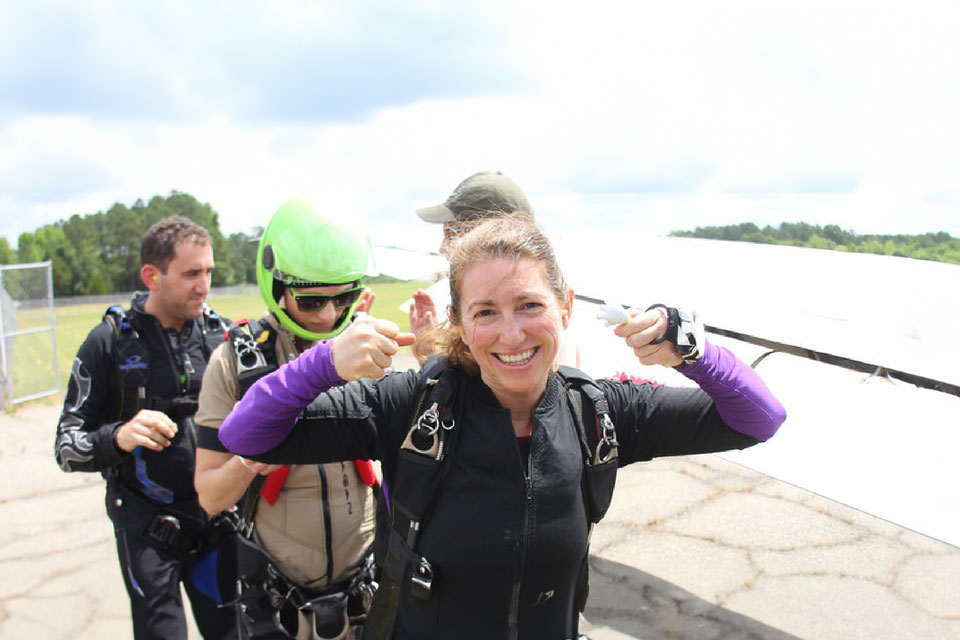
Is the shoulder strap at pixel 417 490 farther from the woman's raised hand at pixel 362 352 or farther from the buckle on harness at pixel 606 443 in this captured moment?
the buckle on harness at pixel 606 443

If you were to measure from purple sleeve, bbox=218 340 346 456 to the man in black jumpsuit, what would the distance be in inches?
61.7

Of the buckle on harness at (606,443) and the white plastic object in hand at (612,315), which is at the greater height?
the white plastic object in hand at (612,315)

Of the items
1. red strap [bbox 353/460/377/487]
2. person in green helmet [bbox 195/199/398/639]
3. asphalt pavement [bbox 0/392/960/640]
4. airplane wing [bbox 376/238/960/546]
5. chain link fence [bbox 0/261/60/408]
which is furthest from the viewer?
chain link fence [bbox 0/261/60/408]

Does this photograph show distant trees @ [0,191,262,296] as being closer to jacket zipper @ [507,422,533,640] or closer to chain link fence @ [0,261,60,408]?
chain link fence @ [0,261,60,408]

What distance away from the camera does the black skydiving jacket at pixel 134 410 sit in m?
3.11

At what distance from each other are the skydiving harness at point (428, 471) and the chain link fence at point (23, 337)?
10.6 metres

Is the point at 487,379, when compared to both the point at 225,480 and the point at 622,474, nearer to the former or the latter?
the point at 225,480

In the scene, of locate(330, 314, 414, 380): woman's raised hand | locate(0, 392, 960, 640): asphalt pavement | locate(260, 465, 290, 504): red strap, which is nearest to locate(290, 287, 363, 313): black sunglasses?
locate(260, 465, 290, 504): red strap

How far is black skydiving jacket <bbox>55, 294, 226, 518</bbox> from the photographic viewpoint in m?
3.11

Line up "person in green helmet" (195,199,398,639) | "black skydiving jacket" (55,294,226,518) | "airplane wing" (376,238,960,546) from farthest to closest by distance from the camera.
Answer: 1. "black skydiving jacket" (55,294,226,518)
2. "airplane wing" (376,238,960,546)
3. "person in green helmet" (195,199,398,639)

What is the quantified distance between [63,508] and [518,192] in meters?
6.02

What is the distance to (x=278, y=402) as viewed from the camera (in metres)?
1.65

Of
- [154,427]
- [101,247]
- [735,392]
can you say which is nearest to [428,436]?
[735,392]

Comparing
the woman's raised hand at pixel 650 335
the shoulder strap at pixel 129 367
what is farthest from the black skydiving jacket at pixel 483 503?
the shoulder strap at pixel 129 367
